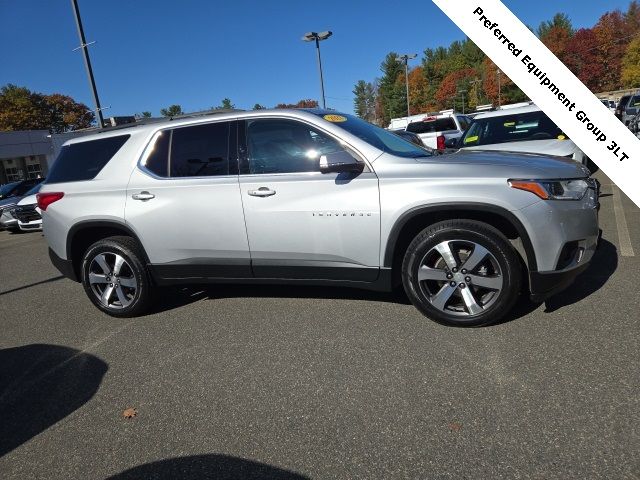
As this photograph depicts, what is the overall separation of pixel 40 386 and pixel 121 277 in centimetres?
134

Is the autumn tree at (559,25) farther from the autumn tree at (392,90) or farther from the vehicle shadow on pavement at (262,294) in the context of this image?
the vehicle shadow on pavement at (262,294)

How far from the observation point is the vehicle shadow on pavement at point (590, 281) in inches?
152

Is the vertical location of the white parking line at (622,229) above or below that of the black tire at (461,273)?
below

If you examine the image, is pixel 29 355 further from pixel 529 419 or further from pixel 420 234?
pixel 529 419

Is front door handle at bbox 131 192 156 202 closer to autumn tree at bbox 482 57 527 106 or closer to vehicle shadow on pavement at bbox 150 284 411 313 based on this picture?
vehicle shadow on pavement at bbox 150 284 411 313

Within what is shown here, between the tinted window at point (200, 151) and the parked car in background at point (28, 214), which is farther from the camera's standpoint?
the parked car in background at point (28, 214)

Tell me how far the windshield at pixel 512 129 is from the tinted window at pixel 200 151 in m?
5.11

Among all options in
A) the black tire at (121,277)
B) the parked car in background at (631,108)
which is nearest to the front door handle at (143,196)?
the black tire at (121,277)

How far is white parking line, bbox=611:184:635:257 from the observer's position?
5039 mm

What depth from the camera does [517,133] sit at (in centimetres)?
771

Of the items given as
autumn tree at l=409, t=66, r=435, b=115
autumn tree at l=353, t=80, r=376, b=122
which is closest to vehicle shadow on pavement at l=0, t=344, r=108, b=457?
autumn tree at l=409, t=66, r=435, b=115

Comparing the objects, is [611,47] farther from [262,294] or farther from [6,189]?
[262,294]

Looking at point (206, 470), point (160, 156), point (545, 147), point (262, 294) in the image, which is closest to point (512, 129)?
point (545, 147)

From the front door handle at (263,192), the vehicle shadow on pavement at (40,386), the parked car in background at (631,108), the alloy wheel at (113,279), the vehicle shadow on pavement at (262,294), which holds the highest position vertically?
the front door handle at (263,192)
